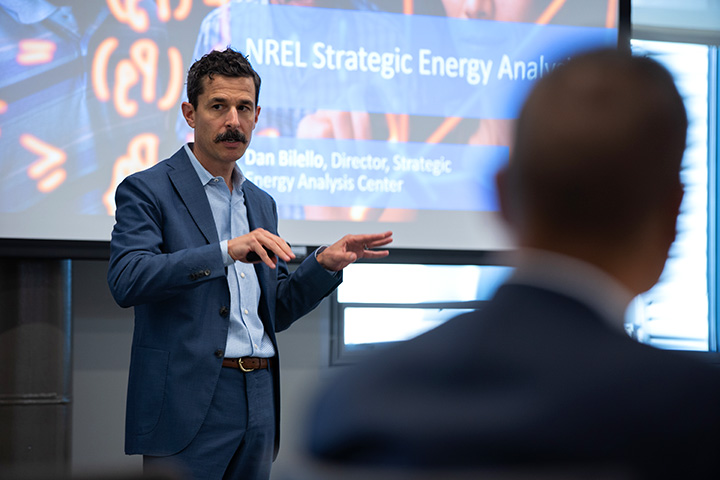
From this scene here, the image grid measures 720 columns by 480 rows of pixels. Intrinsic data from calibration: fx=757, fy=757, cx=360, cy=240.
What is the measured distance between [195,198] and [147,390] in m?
0.53

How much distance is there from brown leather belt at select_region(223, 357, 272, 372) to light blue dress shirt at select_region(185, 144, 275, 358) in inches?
0.5

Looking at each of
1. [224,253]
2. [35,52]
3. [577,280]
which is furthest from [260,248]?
[35,52]

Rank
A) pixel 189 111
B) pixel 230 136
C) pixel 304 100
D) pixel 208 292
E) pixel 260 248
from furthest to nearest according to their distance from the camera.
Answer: pixel 304 100 → pixel 189 111 → pixel 230 136 → pixel 208 292 → pixel 260 248

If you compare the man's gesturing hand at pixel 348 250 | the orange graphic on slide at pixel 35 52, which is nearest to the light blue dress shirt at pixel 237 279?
the man's gesturing hand at pixel 348 250

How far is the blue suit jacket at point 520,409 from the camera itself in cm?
46

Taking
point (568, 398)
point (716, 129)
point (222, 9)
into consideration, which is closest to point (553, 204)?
point (568, 398)

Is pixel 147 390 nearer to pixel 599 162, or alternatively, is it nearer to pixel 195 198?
Answer: pixel 195 198

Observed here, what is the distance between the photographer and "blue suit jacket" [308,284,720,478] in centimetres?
46

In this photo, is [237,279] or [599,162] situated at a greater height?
[599,162]

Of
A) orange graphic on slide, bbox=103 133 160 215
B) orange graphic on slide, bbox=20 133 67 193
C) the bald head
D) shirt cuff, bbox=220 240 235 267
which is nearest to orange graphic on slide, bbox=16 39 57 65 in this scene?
orange graphic on slide, bbox=20 133 67 193

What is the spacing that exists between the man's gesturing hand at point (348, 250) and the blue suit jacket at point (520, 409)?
4.79 ft

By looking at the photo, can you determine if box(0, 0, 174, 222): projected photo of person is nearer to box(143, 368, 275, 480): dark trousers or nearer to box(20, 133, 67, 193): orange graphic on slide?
box(20, 133, 67, 193): orange graphic on slide

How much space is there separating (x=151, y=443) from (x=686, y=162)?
1.67m

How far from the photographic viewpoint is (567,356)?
0.48 meters
